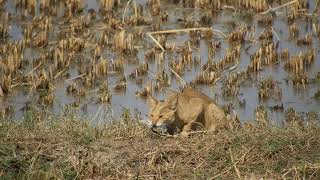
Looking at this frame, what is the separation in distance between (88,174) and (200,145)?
0.98 m

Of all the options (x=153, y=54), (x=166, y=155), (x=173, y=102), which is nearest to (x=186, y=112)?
(x=173, y=102)

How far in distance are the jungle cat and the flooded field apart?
2074mm

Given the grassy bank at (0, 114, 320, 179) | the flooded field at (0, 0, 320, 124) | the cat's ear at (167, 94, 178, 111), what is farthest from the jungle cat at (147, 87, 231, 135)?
the flooded field at (0, 0, 320, 124)

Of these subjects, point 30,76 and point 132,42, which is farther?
point 132,42

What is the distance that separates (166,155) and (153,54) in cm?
719

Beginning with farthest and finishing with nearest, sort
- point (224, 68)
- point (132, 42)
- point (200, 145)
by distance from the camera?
point (132, 42) → point (224, 68) → point (200, 145)

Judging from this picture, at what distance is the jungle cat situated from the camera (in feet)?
25.1

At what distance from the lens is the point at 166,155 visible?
6.68 metres

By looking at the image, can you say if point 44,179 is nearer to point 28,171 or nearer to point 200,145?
point 28,171

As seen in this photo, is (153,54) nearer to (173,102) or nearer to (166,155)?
(173,102)

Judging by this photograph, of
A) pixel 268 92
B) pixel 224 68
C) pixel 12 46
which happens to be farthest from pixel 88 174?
pixel 12 46

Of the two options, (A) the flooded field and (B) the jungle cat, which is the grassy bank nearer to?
(B) the jungle cat

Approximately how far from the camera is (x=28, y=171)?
639 cm

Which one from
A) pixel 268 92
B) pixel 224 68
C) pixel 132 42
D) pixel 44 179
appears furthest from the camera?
pixel 132 42
